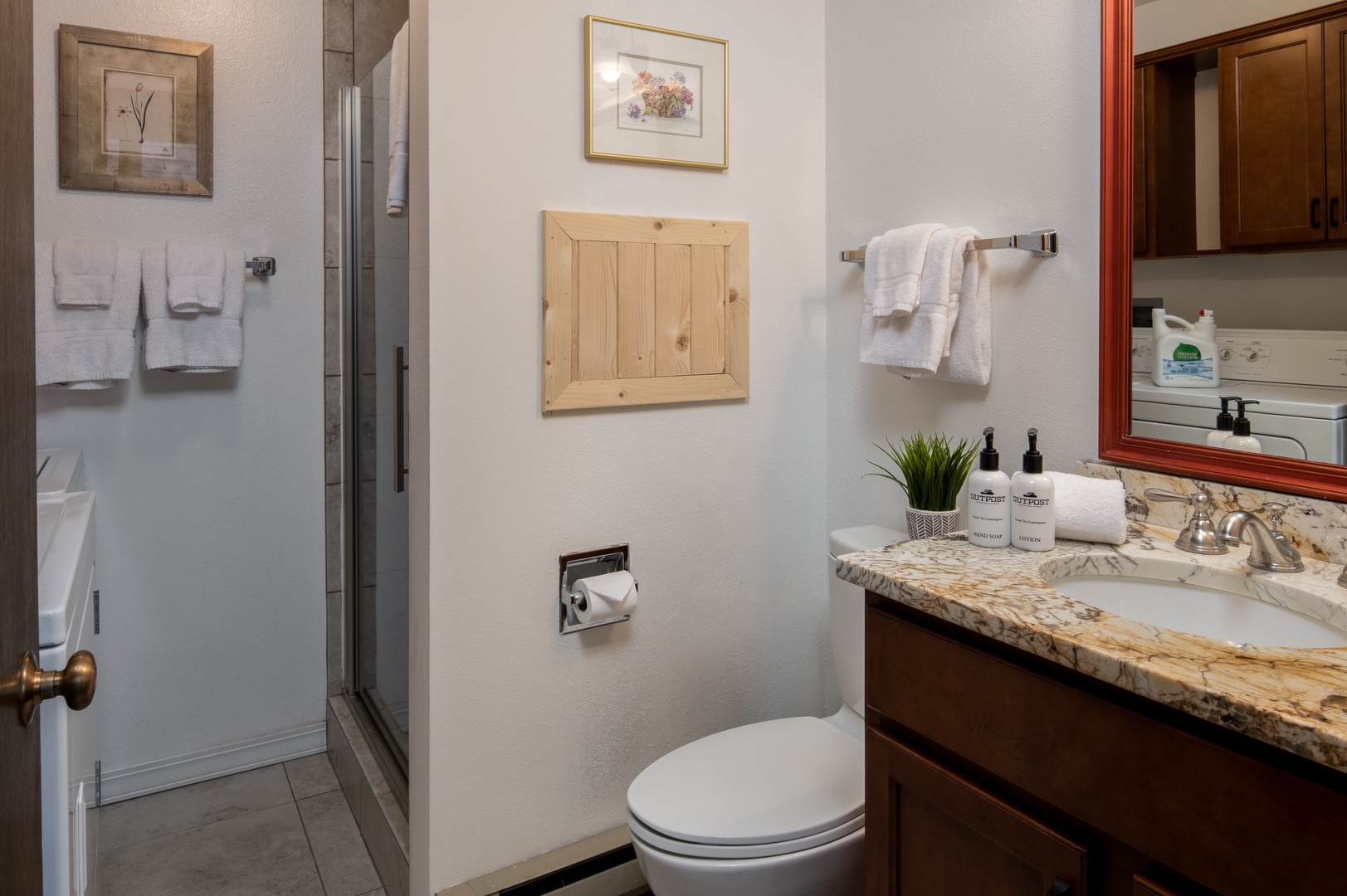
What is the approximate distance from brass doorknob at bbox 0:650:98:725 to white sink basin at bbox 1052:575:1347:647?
1.17m

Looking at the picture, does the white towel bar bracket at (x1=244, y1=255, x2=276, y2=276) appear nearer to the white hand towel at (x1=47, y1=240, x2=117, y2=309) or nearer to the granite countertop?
the white hand towel at (x1=47, y1=240, x2=117, y2=309)

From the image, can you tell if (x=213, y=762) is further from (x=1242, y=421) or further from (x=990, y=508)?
(x=1242, y=421)

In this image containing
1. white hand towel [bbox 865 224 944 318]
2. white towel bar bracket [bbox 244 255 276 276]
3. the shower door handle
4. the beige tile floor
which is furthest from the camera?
white towel bar bracket [bbox 244 255 276 276]

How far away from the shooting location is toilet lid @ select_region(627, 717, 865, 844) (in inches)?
53.1

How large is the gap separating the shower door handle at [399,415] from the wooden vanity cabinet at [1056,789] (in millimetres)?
1323

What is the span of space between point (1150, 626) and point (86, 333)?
2.29 metres

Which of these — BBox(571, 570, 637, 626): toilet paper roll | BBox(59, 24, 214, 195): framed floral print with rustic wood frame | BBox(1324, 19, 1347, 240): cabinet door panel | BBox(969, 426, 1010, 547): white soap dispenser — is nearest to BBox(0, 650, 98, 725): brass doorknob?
BBox(571, 570, 637, 626): toilet paper roll

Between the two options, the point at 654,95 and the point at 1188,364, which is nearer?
the point at 1188,364

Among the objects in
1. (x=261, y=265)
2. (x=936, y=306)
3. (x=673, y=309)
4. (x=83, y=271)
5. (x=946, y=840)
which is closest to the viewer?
(x=946, y=840)

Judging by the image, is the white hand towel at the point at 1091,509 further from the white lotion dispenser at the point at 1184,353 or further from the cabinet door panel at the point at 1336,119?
the cabinet door panel at the point at 1336,119

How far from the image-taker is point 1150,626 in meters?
0.96

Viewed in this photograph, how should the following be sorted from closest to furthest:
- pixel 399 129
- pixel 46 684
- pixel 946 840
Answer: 1. pixel 46 684
2. pixel 946 840
3. pixel 399 129

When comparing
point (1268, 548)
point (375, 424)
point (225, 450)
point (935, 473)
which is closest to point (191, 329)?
point (225, 450)

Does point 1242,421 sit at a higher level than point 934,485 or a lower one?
higher
